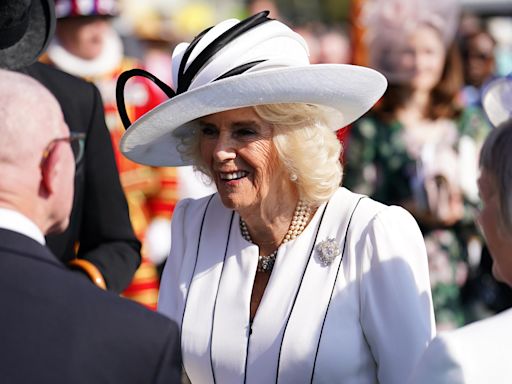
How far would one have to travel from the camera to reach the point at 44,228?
93.6 inches

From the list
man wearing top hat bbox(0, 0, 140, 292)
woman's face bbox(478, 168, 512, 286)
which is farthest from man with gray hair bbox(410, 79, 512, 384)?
man wearing top hat bbox(0, 0, 140, 292)

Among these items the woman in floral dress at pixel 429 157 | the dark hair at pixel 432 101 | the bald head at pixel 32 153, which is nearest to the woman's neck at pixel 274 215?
the bald head at pixel 32 153

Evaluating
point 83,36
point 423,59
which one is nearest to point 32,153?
point 83,36

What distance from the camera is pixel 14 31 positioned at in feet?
11.0

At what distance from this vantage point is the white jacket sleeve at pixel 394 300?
9.77 feet

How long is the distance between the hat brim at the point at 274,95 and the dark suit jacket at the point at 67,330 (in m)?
0.98

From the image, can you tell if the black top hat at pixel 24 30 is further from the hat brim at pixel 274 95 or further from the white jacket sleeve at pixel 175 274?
the white jacket sleeve at pixel 175 274

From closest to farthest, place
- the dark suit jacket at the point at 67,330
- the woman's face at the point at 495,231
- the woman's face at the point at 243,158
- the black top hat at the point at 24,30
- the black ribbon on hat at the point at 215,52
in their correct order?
the dark suit jacket at the point at 67,330 < the woman's face at the point at 495,231 < the black ribbon on hat at the point at 215,52 < the woman's face at the point at 243,158 < the black top hat at the point at 24,30

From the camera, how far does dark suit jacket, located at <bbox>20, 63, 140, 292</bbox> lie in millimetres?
3662

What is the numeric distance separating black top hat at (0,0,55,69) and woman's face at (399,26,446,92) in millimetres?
3072

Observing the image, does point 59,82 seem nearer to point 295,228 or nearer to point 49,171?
point 295,228

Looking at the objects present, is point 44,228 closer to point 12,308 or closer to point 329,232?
point 12,308

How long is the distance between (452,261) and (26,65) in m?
3.14

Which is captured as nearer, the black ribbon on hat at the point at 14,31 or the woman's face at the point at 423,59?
the black ribbon on hat at the point at 14,31
